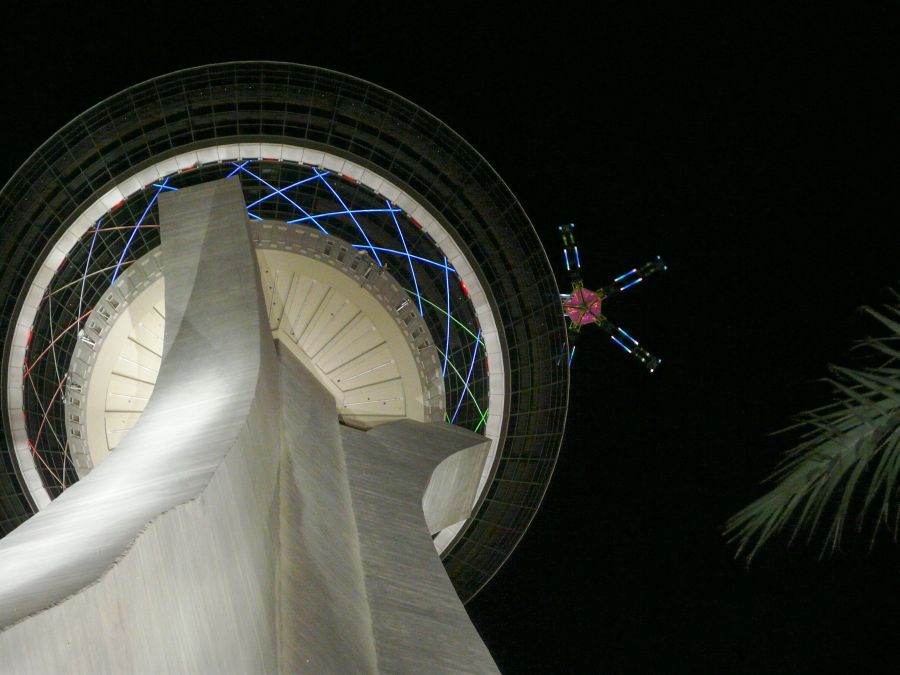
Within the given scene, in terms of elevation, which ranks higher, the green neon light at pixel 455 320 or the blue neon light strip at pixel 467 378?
the green neon light at pixel 455 320

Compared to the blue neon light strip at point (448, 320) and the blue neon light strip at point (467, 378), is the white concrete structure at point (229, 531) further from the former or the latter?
the blue neon light strip at point (467, 378)

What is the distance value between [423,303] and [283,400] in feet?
29.1

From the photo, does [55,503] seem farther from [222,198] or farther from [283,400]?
[222,198]

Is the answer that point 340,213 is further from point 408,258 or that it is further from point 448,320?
point 448,320

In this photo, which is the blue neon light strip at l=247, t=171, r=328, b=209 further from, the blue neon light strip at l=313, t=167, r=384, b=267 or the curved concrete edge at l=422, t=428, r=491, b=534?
the curved concrete edge at l=422, t=428, r=491, b=534

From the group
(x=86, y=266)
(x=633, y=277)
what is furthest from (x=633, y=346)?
(x=86, y=266)

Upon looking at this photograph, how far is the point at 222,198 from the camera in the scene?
12852 mm

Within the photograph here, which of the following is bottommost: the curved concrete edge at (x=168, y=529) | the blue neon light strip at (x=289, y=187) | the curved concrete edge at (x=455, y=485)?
the curved concrete edge at (x=168, y=529)

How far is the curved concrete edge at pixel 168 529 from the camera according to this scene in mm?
4188

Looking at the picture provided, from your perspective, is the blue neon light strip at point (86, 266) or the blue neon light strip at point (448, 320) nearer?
the blue neon light strip at point (86, 266)

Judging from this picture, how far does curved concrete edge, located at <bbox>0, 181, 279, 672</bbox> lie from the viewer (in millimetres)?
4188

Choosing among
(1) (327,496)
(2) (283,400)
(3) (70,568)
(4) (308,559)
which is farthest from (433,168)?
(3) (70,568)

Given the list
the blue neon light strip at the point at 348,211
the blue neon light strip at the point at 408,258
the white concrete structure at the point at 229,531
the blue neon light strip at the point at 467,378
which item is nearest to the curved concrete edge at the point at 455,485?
the white concrete structure at the point at 229,531

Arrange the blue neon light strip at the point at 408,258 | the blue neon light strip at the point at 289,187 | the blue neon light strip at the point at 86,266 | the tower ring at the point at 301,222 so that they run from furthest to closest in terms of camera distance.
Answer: the blue neon light strip at the point at 289,187, the blue neon light strip at the point at 408,258, the tower ring at the point at 301,222, the blue neon light strip at the point at 86,266
